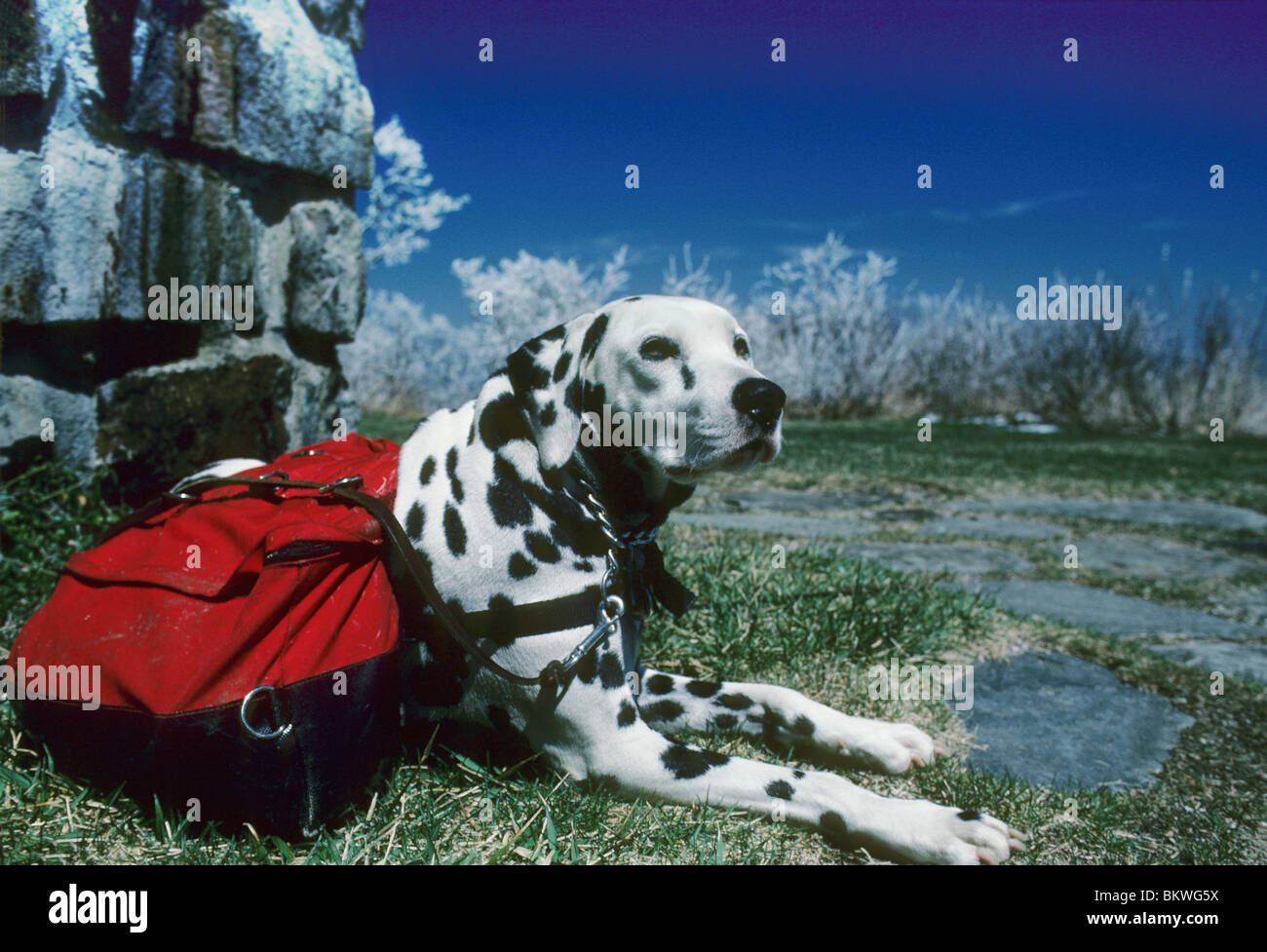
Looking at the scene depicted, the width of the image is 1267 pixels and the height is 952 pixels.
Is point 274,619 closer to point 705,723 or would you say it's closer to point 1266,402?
point 705,723

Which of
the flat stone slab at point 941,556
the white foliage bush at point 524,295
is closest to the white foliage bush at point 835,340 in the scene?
the white foliage bush at point 524,295

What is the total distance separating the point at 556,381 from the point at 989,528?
14.6 ft

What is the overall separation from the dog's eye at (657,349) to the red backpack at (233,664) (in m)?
0.75

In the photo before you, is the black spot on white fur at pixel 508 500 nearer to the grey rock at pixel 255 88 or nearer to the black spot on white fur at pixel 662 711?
the black spot on white fur at pixel 662 711

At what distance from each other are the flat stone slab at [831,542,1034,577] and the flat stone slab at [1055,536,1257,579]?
0.41 m

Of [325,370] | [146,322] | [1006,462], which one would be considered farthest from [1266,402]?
[146,322]

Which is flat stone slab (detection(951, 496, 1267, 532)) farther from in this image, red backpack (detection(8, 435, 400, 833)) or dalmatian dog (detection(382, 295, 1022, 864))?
red backpack (detection(8, 435, 400, 833))

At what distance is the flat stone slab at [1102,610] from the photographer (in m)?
3.65

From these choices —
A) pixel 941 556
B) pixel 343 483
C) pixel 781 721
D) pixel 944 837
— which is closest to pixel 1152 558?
pixel 941 556

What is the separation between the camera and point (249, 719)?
1.73 m

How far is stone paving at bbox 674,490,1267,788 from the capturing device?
253cm
